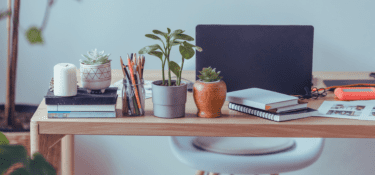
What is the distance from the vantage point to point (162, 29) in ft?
7.20

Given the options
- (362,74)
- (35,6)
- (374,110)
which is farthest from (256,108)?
(35,6)

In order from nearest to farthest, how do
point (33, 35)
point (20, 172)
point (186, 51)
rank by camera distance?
point (20, 172) → point (186, 51) → point (33, 35)

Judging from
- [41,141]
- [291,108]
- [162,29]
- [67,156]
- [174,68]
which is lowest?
[67,156]

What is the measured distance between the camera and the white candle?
39.3 inches

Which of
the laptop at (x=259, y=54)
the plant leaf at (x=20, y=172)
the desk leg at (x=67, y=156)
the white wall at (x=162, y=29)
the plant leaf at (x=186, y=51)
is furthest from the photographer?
the white wall at (x=162, y=29)

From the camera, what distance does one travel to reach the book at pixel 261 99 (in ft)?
3.34

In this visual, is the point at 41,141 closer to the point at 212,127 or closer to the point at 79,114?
the point at 79,114

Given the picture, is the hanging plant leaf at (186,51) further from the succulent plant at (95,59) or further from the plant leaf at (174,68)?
the succulent plant at (95,59)

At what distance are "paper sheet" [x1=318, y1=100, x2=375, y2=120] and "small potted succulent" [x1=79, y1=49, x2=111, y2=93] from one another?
0.62m

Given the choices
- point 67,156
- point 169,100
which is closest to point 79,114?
point 169,100

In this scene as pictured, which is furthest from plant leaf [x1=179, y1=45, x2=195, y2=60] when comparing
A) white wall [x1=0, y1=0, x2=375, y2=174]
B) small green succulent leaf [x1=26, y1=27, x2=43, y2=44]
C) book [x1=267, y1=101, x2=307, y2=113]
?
small green succulent leaf [x1=26, y1=27, x2=43, y2=44]

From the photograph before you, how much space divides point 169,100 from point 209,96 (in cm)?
10

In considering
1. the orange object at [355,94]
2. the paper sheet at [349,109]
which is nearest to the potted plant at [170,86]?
the paper sheet at [349,109]

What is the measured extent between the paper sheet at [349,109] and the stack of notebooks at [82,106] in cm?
59
